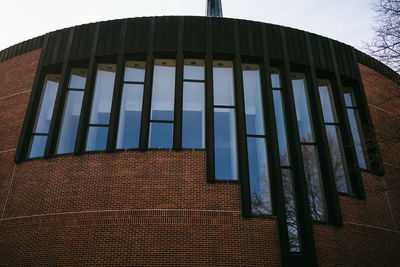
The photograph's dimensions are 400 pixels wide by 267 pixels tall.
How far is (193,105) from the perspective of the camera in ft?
45.1

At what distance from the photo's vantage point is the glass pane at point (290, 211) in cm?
1195

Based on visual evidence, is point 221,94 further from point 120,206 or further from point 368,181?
point 368,181

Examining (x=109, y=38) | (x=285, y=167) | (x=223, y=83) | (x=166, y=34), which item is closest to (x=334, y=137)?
(x=285, y=167)

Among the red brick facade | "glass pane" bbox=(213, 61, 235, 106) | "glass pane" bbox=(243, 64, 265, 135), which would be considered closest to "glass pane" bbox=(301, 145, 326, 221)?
the red brick facade

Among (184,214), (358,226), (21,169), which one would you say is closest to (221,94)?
(184,214)

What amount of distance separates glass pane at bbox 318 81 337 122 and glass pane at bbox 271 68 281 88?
2.26 metres

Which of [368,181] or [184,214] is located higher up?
[368,181]

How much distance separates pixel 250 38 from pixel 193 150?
18.7 feet

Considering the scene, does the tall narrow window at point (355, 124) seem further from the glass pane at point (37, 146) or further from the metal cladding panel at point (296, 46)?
the glass pane at point (37, 146)

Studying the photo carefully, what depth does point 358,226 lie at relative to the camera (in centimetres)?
1275

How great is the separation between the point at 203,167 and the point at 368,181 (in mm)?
7100

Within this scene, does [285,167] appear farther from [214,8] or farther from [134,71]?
[214,8]

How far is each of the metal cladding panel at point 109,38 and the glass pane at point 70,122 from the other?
213cm

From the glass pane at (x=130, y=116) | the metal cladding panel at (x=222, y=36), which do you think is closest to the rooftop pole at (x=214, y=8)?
the metal cladding panel at (x=222, y=36)
